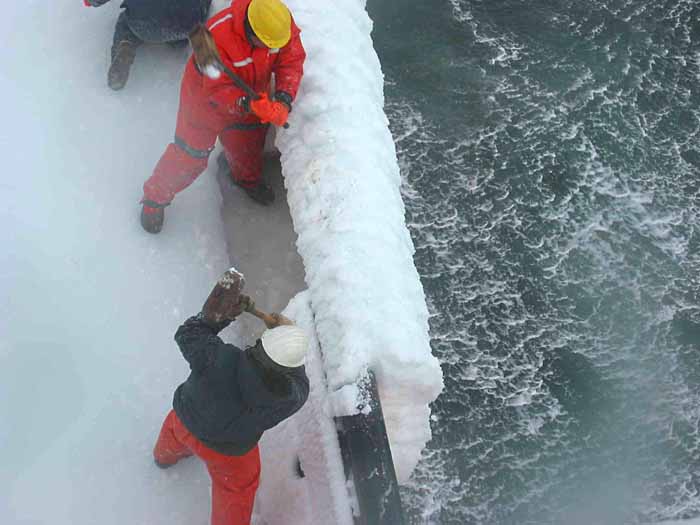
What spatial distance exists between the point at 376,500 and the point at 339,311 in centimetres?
79

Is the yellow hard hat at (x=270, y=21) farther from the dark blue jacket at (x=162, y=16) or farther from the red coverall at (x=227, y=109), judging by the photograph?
the dark blue jacket at (x=162, y=16)

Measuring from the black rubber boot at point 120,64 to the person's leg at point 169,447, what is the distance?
2.34 m

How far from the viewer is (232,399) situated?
273cm

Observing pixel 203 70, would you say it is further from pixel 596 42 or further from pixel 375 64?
pixel 596 42

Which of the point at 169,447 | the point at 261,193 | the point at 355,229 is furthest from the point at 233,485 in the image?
the point at 261,193

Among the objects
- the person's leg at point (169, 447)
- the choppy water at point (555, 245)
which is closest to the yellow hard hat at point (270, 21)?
the person's leg at point (169, 447)

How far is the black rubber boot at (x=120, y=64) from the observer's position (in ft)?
14.8

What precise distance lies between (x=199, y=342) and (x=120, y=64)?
2.43 meters

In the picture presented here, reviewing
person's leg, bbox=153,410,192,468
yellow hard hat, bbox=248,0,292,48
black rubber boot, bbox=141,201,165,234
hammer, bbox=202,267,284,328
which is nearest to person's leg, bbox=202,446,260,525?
person's leg, bbox=153,410,192,468

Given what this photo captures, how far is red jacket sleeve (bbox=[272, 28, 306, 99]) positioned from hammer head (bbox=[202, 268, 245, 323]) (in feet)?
3.71

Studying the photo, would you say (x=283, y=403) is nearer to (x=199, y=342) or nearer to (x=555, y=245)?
(x=199, y=342)

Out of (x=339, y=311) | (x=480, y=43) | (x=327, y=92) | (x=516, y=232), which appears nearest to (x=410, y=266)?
(x=339, y=311)

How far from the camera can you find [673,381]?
5.95 meters

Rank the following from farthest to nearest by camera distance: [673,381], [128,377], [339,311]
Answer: [673,381]
[128,377]
[339,311]
